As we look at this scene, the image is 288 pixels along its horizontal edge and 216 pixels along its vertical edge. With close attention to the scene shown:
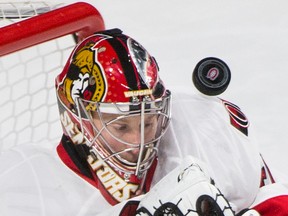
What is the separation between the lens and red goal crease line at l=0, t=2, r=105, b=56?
1.71m

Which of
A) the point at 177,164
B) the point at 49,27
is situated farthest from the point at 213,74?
the point at 49,27

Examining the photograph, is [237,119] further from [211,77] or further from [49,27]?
[49,27]

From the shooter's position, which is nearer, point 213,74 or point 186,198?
point 186,198

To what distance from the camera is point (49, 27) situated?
1731mm

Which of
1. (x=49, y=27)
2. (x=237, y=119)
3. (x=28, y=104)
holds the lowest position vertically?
(x=28, y=104)

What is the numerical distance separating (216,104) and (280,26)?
820 millimetres

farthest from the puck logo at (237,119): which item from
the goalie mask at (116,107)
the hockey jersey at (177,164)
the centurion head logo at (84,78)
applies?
the centurion head logo at (84,78)

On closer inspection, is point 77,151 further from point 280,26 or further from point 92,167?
point 280,26

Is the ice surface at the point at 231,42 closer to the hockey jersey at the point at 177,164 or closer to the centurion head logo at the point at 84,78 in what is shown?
the hockey jersey at the point at 177,164

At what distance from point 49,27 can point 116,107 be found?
0.86 ft

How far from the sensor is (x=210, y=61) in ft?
5.77

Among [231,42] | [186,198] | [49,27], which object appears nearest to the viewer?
[186,198]

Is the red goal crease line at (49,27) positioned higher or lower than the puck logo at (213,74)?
higher

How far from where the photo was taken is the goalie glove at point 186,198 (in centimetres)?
132
